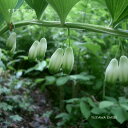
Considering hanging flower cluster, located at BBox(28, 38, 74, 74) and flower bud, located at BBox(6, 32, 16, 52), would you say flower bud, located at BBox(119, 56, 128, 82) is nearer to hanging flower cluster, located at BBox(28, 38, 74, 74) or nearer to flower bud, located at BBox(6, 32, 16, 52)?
hanging flower cluster, located at BBox(28, 38, 74, 74)

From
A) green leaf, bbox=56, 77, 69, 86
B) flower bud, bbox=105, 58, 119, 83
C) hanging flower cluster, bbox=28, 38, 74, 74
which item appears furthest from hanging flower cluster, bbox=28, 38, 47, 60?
green leaf, bbox=56, 77, 69, 86

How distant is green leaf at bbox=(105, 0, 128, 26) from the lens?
82 cm

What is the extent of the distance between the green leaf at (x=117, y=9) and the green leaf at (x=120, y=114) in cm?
100

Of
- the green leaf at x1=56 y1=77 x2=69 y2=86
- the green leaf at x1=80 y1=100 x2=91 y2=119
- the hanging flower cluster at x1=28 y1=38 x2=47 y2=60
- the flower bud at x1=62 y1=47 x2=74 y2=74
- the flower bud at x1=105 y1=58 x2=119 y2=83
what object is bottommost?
the green leaf at x1=80 y1=100 x2=91 y2=119

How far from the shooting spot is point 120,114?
1.70m

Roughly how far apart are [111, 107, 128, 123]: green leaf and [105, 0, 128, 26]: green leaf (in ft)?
3.28

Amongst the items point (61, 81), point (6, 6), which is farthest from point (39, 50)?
point (61, 81)

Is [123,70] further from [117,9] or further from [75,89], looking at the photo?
[75,89]

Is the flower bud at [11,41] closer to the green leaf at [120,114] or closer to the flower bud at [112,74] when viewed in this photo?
the flower bud at [112,74]

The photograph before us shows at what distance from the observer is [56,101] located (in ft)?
9.41

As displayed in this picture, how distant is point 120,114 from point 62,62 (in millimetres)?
988

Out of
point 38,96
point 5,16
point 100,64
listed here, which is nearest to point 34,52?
point 5,16

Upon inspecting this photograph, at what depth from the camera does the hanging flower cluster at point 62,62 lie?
0.88 meters

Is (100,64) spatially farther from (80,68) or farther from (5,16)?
(5,16)
